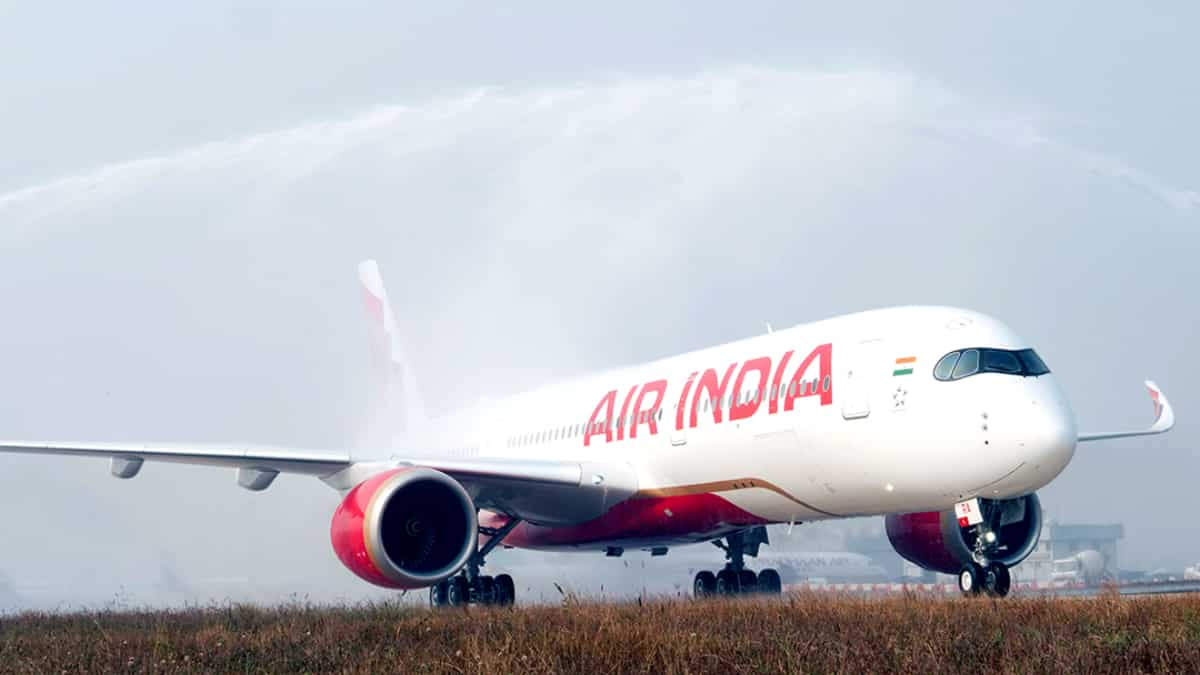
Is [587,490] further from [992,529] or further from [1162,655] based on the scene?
[1162,655]

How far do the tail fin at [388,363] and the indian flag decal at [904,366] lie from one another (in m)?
17.8

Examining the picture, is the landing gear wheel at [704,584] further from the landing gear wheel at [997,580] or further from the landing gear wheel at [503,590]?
the landing gear wheel at [997,580]

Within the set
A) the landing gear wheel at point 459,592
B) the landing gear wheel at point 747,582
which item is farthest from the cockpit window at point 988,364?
the landing gear wheel at point 459,592

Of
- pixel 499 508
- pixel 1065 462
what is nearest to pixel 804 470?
pixel 1065 462

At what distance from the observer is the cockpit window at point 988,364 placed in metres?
16.6

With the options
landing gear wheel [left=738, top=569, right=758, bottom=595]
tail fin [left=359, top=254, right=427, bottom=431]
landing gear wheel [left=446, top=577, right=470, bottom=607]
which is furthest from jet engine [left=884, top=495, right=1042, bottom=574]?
tail fin [left=359, top=254, right=427, bottom=431]

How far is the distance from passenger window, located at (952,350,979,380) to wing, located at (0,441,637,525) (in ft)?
21.3

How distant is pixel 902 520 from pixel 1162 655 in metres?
13.5

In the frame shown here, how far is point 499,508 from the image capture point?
2261 centimetres

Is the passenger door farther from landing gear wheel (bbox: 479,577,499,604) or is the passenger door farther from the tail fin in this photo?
the tail fin

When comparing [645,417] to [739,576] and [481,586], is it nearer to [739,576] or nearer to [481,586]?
[739,576]

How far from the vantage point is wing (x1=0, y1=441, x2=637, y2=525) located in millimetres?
20922

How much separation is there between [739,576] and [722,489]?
→ 12.8 feet

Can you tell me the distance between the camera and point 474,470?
808 inches
